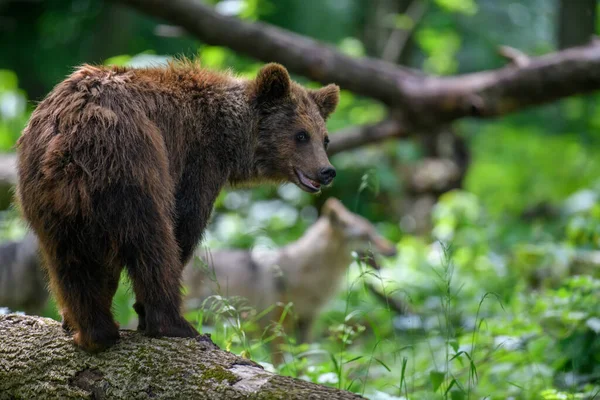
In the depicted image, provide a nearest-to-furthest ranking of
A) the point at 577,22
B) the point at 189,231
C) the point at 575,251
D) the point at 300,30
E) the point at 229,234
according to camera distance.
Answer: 1. the point at 189,231
2. the point at 575,251
3. the point at 577,22
4. the point at 229,234
5. the point at 300,30

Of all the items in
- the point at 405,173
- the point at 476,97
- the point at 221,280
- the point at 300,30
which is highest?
the point at 300,30

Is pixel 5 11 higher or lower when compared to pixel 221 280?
higher

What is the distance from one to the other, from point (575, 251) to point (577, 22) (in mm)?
4099

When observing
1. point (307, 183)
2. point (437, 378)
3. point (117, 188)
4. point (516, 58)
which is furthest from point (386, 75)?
point (117, 188)

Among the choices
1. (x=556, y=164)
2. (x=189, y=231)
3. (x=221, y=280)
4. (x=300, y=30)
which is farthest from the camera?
(x=556, y=164)

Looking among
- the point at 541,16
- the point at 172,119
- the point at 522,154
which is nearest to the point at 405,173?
the point at 522,154

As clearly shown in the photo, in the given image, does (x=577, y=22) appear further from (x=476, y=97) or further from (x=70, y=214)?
(x=70, y=214)

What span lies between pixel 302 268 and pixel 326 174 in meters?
4.95

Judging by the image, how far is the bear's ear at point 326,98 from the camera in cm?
541

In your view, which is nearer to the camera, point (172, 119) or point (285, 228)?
point (172, 119)

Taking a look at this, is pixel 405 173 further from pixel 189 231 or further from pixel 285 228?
pixel 189 231

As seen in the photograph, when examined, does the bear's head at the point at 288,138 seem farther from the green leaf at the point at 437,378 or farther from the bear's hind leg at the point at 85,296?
the bear's hind leg at the point at 85,296

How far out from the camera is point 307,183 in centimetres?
508

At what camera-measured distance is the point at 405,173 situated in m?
14.6
